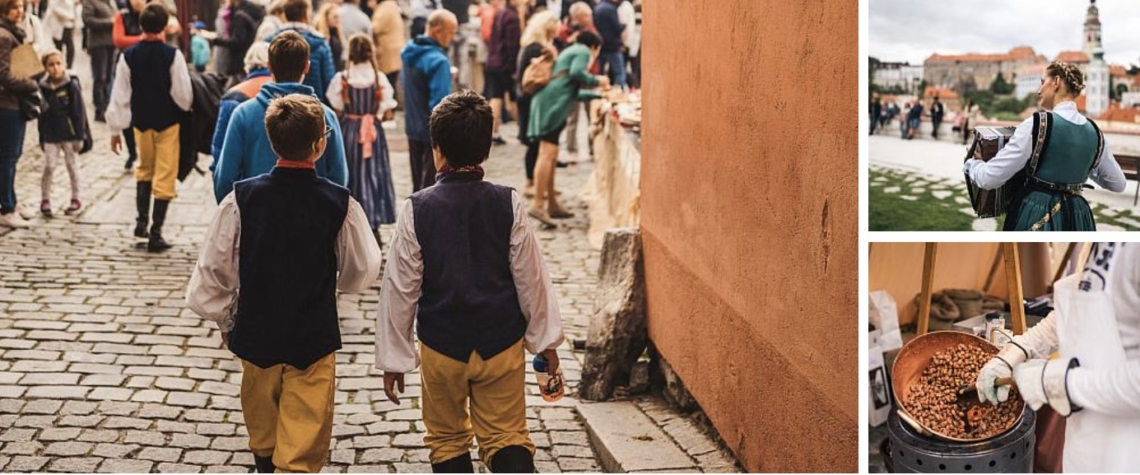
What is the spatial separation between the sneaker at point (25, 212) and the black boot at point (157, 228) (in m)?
1.19

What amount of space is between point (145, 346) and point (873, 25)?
4.05m

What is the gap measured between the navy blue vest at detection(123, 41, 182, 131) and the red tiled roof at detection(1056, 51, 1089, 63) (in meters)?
5.35

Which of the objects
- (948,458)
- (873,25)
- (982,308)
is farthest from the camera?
(873,25)

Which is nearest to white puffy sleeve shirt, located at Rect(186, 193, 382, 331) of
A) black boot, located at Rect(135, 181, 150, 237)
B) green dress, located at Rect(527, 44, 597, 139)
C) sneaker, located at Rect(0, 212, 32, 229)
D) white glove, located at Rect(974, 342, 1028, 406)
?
white glove, located at Rect(974, 342, 1028, 406)

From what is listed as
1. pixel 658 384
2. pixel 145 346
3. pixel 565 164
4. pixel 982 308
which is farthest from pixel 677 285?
pixel 565 164

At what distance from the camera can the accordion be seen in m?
4.99

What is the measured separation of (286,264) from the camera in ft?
14.6

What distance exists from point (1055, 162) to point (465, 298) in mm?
2182

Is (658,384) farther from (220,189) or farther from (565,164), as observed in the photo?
(565,164)

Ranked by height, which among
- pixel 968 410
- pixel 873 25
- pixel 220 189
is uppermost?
pixel 873 25

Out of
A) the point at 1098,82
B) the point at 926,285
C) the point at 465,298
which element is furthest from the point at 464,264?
the point at 1098,82

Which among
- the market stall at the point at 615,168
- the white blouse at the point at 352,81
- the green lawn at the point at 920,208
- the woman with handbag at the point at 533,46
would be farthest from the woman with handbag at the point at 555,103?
the green lawn at the point at 920,208

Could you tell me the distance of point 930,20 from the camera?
279 inches

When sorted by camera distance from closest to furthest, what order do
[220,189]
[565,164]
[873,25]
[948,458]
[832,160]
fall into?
1. [948,458]
2. [832,160]
3. [873,25]
4. [220,189]
5. [565,164]
